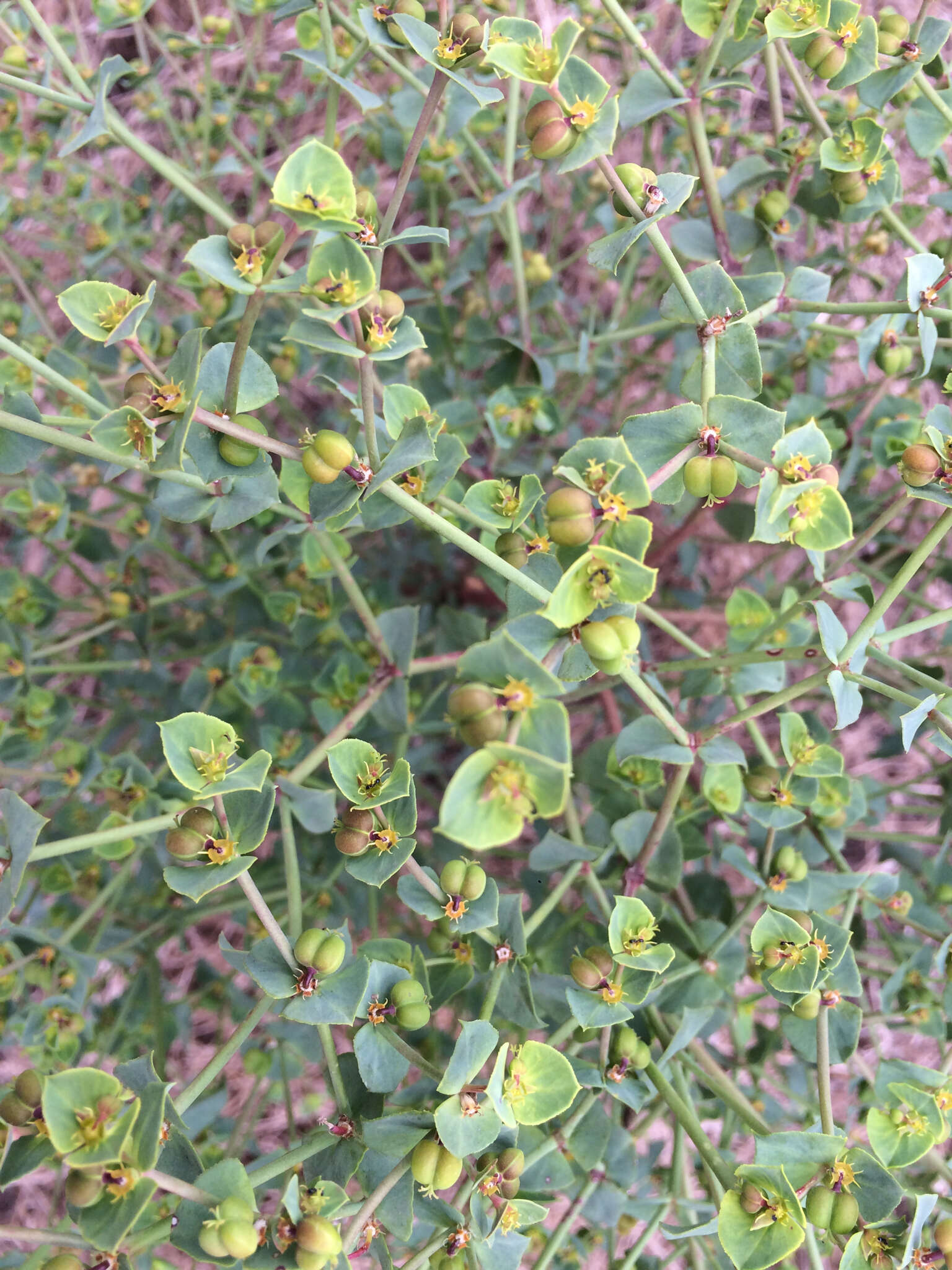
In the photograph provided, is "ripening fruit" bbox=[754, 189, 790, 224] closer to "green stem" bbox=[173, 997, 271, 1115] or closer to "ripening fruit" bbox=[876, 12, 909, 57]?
"ripening fruit" bbox=[876, 12, 909, 57]

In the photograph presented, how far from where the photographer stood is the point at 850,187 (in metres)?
1.54

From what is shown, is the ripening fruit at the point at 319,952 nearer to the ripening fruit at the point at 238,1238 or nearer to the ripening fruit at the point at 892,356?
the ripening fruit at the point at 238,1238

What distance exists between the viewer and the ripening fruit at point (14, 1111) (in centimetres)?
108

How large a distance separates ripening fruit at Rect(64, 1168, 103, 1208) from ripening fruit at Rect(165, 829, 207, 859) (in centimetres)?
34

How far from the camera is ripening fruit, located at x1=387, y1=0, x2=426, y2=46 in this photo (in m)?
1.27

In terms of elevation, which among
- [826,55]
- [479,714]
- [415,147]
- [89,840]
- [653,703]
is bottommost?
[89,840]

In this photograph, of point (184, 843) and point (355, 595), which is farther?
point (355, 595)

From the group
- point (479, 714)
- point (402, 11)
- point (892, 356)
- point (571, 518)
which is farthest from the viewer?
point (892, 356)

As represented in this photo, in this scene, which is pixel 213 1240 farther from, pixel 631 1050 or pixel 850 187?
pixel 850 187

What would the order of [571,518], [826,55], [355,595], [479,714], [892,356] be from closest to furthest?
[479,714] → [571,518] → [826,55] → [355,595] → [892,356]

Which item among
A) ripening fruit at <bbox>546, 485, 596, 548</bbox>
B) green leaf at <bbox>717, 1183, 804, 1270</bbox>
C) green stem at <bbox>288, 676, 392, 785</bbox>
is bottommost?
green leaf at <bbox>717, 1183, 804, 1270</bbox>

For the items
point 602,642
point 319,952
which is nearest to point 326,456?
point 602,642

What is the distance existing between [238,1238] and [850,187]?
1.69 meters

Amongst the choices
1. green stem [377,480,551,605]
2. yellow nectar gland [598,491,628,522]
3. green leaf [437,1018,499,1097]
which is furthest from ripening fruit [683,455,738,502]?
green leaf [437,1018,499,1097]
